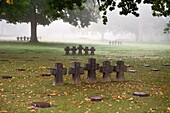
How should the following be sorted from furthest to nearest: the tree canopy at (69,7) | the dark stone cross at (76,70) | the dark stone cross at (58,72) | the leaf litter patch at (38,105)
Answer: the tree canopy at (69,7) → the dark stone cross at (76,70) → the dark stone cross at (58,72) → the leaf litter patch at (38,105)

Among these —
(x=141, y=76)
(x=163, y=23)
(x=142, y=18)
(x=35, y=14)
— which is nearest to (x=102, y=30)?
(x=142, y=18)

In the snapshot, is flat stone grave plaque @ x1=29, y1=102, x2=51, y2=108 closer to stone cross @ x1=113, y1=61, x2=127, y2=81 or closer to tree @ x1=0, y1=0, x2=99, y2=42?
stone cross @ x1=113, y1=61, x2=127, y2=81

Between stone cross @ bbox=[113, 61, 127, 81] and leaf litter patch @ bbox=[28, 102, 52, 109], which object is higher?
stone cross @ bbox=[113, 61, 127, 81]

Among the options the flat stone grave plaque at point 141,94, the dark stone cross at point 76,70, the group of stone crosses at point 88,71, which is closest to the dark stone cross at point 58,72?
the group of stone crosses at point 88,71

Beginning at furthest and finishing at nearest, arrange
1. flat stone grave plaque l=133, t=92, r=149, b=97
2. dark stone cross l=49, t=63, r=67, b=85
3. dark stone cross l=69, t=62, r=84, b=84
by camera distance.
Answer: dark stone cross l=69, t=62, r=84, b=84, dark stone cross l=49, t=63, r=67, b=85, flat stone grave plaque l=133, t=92, r=149, b=97

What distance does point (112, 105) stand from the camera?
8531 mm

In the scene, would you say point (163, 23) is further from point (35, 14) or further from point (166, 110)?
point (166, 110)

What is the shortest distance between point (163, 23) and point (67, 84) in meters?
120

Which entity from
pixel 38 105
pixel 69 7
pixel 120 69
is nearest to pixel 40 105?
pixel 38 105

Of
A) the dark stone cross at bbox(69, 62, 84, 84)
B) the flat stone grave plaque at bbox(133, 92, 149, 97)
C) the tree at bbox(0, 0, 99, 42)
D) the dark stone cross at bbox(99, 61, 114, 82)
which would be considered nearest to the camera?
the flat stone grave plaque at bbox(133, 92, 149, 97)

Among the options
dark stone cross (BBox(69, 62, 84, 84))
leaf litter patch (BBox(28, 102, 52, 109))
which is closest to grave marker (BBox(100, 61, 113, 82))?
dark stone cross (BBox(69, 62, 84, 84))

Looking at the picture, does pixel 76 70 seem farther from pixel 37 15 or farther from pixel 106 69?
pixel 37 15

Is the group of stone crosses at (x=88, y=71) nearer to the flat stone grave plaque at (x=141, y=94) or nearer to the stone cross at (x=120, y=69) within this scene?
the stone cross at (x=120, y=69)

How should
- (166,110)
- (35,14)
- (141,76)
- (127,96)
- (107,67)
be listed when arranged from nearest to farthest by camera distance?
(166,110) < (127,96) < (107,67) < (141,76) < (35,14)
